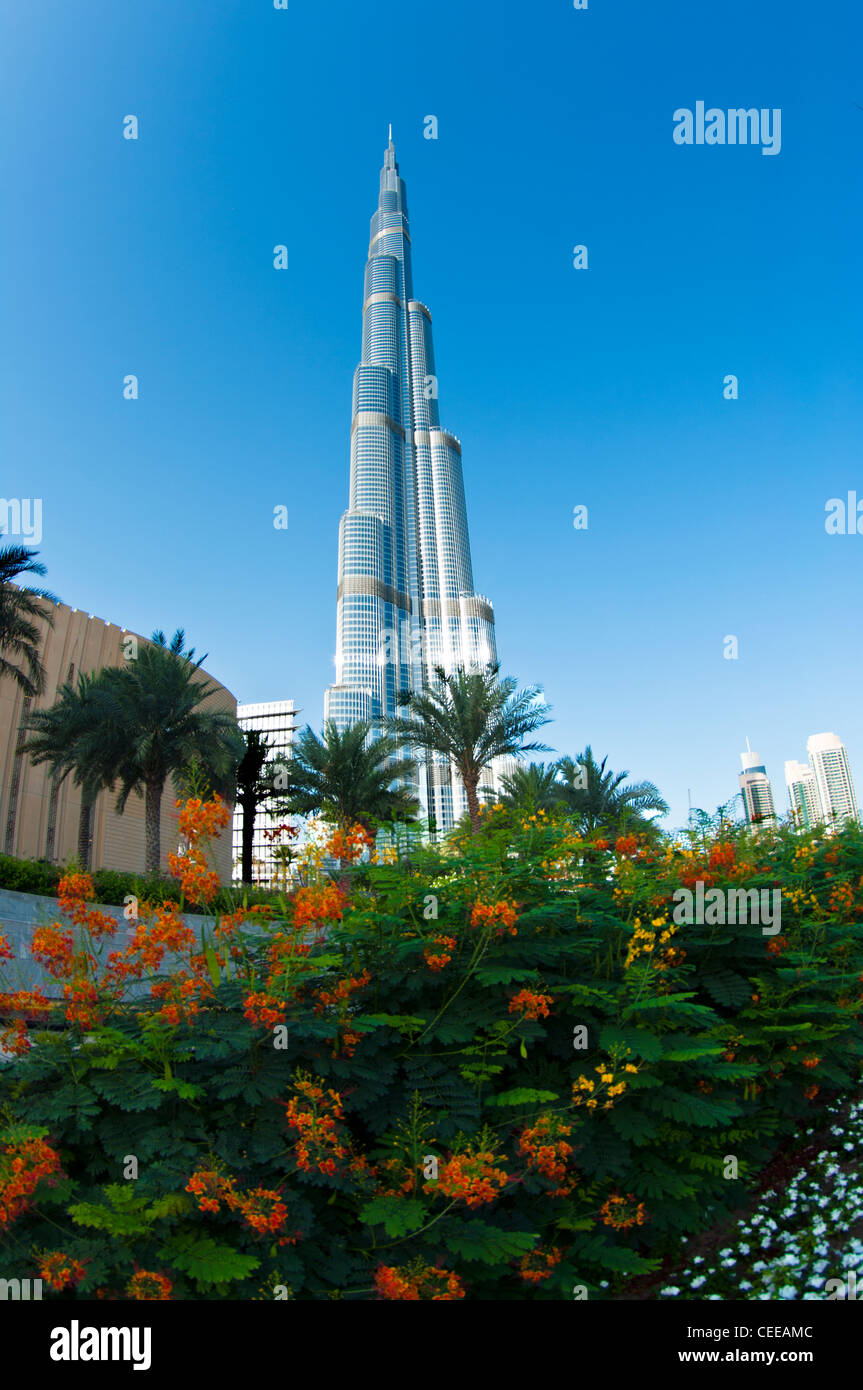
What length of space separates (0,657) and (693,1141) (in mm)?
28965

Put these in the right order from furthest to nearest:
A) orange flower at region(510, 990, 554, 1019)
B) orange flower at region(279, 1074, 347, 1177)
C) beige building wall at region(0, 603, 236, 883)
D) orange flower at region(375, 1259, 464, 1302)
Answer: beige building wall at region(0, 603, 236, 883) → orange flower at region(510, 990, 554, 1019) → orange flower at region(279, 1074, 347, 1177) → orange flower at region(375, 1259, 464, 1302)

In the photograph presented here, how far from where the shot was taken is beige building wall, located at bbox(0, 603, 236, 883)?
1594 inches

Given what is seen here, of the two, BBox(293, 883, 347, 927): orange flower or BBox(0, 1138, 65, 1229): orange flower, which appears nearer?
BBox(0, 1138, 65, 1229): orange flower

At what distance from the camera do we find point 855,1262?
375 cm

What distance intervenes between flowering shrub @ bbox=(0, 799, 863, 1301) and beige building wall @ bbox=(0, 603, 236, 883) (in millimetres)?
33871

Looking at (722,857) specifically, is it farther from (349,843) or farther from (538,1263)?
(538,1263)

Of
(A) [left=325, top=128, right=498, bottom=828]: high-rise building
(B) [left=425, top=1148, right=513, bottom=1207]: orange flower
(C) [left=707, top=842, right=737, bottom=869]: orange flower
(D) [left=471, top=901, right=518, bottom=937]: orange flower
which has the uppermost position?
(A) [left=325, top=128, right=498, bottom=828]: high-rise building

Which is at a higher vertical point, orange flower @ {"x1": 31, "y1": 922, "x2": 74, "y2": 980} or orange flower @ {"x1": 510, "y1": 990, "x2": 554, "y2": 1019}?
orange flower @ {"x1": 31, "y1": 922, "x2": 74, "y2": 980}

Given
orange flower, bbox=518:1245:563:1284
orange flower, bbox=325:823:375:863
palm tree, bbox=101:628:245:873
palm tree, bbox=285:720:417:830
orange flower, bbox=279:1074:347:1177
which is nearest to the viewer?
orange flower, bbox=279:1074:347:1177

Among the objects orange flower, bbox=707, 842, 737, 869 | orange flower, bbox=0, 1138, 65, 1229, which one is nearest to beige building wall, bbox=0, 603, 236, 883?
orange flower, bbox=707, 842, 737, 869

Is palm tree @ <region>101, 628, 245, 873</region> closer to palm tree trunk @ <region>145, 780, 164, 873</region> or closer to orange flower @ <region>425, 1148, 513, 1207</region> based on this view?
palm tree trunk @ <region>145, 780, 164, 873</region>

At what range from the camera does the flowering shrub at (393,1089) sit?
326cm

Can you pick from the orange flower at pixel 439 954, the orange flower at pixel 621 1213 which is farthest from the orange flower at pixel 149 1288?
the orange flower at pixel 621 1213
